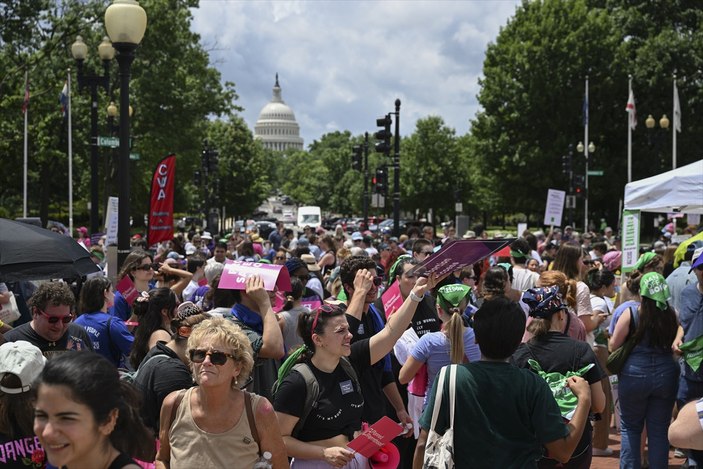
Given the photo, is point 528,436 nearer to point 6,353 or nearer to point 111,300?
point 6,353

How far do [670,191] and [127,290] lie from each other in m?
6.24

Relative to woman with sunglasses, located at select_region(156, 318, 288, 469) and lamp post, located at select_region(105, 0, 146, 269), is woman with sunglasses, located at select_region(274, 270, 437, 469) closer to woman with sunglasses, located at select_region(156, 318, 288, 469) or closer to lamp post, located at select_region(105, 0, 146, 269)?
woman with sunglasses, located at select_region(156, 318, 288, 469)

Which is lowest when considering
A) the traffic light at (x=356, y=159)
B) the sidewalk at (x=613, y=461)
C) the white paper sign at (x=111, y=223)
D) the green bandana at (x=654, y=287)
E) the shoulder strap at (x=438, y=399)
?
the sidewalk at (x=613, y=461)

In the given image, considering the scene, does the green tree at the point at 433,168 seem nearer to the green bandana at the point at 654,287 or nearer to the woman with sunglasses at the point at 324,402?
the green bandana at the point at 654,287

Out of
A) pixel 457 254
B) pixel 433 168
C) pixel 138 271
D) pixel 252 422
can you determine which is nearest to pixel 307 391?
pixel 252 422

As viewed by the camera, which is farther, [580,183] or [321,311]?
[580,183]

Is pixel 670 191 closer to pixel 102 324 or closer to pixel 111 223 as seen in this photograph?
pixel 102 324

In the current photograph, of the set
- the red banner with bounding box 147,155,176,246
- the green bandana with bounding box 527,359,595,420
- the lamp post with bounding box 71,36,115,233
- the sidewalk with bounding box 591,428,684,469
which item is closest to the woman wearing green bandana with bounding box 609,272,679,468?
the sidewalk with bounding box 591,428,684,469

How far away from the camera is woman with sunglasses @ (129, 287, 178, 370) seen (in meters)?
6.07

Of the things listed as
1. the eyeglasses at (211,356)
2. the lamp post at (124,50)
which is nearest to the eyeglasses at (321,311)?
the eyeglasses at (211,356)

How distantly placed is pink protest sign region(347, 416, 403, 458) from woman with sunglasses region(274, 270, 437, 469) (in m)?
0.06

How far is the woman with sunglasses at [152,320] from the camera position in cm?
607

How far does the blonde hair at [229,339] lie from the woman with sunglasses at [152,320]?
1627 mm

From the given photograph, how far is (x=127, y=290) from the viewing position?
8648mm
